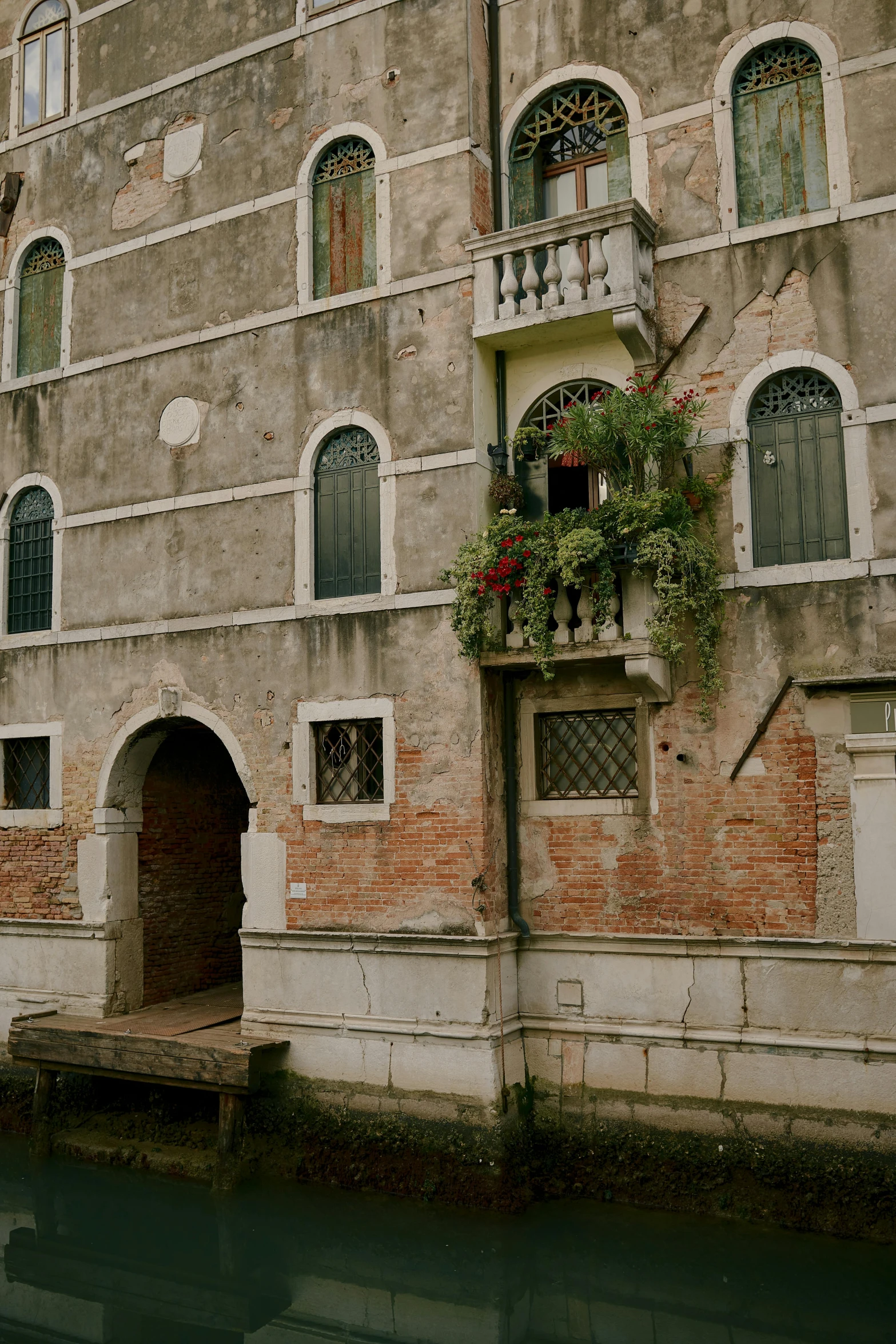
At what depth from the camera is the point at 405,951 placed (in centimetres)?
1109

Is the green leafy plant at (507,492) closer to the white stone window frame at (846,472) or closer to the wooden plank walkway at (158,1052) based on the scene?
the white stone window frame at (846,472)

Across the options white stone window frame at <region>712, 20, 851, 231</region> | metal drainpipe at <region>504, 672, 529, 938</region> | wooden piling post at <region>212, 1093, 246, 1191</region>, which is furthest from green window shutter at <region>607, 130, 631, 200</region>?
wooden piling post at <region>212, 1093, 246, 1191</region>

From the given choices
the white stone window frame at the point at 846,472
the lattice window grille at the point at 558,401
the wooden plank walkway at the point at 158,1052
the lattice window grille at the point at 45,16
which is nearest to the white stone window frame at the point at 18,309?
the lattice window grille at the point at 45,16

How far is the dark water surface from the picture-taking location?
28.0 feet

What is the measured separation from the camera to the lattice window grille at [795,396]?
1037 cm

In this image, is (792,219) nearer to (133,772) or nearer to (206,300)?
(206,300)

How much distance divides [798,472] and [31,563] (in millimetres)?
8855

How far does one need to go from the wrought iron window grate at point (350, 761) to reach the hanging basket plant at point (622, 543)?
4.94ft

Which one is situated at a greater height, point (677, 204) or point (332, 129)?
point (332, 129)

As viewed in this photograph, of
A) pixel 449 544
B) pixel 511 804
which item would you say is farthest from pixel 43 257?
pixel 511 804

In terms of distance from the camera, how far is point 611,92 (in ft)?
37.6

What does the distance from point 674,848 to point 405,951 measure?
103 inches

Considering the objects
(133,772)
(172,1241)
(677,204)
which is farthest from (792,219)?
(172,1241)

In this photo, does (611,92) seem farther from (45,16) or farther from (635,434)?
(45,16)
